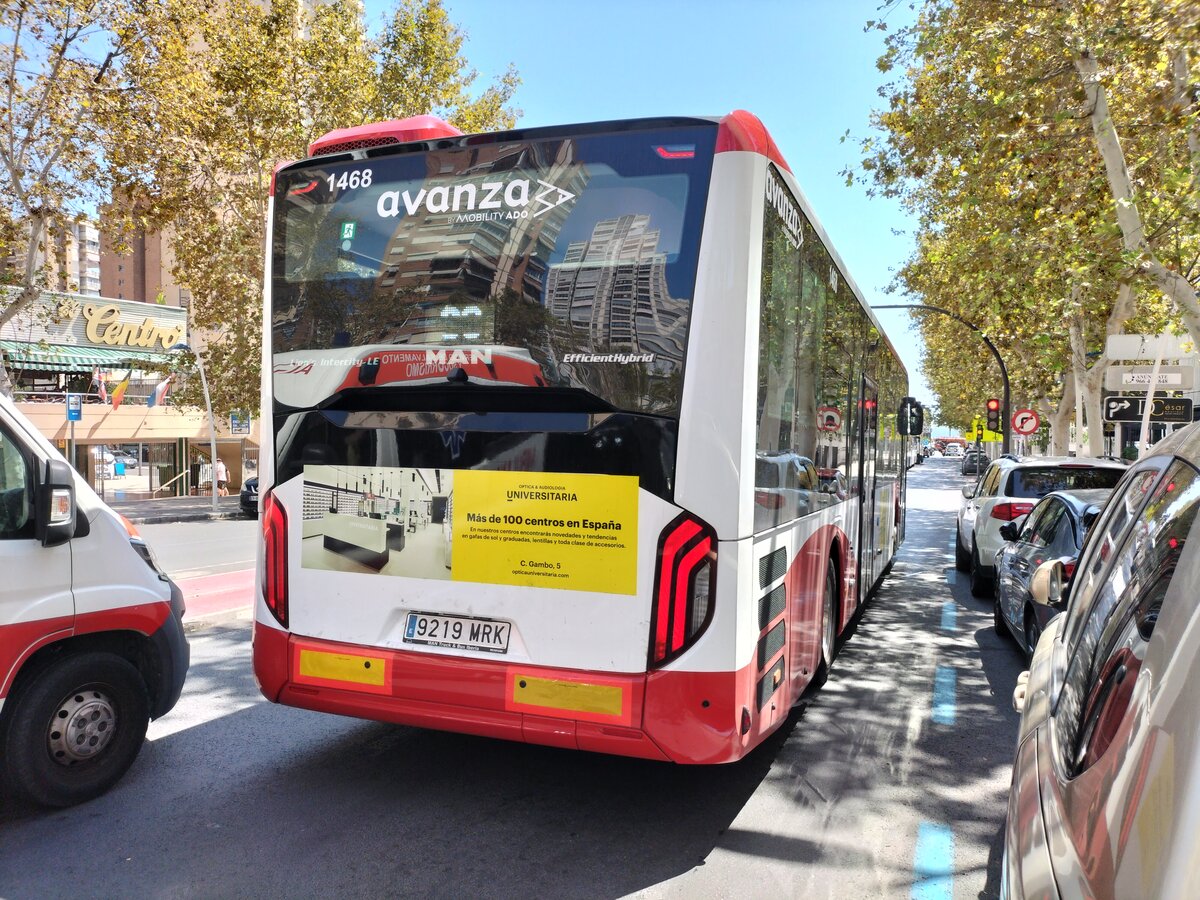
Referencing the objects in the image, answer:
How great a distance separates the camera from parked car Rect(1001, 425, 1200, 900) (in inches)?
47.9

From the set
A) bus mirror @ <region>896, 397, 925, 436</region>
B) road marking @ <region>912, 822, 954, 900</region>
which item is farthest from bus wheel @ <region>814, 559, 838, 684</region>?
bus mirror @ <region>896, 397, 925, 436</region>

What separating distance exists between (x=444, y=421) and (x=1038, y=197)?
484 inches

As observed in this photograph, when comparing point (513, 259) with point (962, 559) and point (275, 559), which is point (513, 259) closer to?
point (275, 559)

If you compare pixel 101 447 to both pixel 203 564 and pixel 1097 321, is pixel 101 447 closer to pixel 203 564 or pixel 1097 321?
pixel 203 564

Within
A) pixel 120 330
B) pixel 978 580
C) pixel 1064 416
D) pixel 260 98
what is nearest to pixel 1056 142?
pixel 978 580

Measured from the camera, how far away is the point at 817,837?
404 centimetres

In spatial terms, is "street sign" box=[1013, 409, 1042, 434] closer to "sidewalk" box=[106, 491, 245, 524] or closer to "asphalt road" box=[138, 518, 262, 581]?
"asphalt road" box=[138, 518, 262, 581]

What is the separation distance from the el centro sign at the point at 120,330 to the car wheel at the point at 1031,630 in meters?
40.6

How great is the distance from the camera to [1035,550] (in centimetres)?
738

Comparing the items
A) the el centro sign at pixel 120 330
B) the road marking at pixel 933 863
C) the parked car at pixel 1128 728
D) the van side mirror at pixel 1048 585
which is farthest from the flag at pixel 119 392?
the parked car at pixel 1128 728

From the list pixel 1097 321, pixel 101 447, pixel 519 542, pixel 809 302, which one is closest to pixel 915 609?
pixel 809 302

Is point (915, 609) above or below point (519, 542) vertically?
below

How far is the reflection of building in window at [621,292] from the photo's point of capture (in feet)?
12.4

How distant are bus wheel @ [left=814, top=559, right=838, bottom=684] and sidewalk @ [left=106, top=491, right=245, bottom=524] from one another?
72.5 ft
